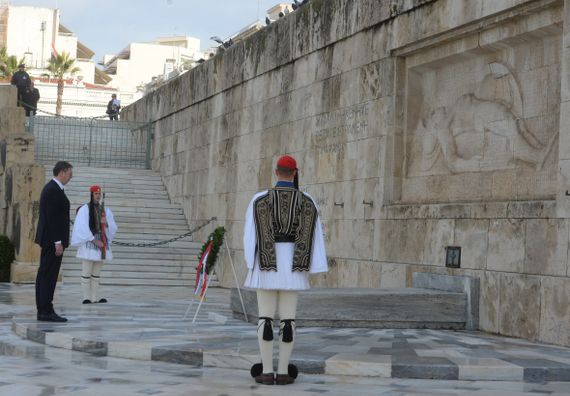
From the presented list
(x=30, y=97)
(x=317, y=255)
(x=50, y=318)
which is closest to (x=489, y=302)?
(x=317, y=255)

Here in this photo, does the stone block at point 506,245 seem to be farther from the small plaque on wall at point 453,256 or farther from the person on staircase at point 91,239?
the person on staircase at point 91,239

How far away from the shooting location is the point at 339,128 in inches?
630

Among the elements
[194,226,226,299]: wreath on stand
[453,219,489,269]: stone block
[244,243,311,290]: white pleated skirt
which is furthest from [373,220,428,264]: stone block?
[244,243,311,290]: white pleated skirt

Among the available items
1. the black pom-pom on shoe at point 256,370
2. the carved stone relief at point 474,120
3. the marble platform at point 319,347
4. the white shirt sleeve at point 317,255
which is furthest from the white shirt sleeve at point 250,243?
the carved stone relief at point 474,120

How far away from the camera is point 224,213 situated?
21.7 m

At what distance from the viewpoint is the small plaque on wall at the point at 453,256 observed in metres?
12.6

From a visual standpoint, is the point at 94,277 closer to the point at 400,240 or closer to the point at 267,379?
the point at 400,240

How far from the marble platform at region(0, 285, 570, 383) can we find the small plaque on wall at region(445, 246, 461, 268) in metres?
1.05

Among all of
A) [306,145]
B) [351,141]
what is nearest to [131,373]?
[351,141]

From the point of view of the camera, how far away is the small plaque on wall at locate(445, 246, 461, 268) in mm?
12625

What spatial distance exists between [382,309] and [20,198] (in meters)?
10.8

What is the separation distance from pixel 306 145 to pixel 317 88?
975mm

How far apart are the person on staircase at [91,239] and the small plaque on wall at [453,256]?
514 centimetres

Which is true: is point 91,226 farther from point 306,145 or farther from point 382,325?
point 382,325
